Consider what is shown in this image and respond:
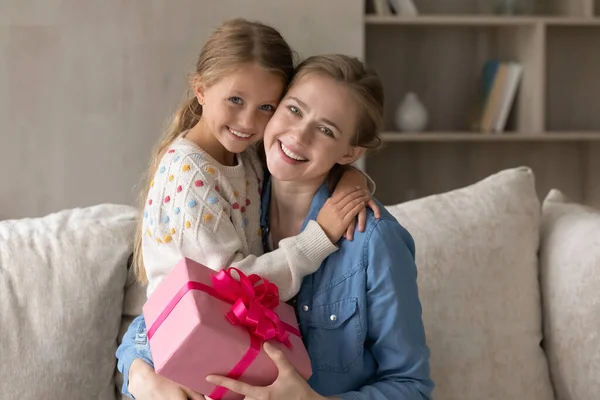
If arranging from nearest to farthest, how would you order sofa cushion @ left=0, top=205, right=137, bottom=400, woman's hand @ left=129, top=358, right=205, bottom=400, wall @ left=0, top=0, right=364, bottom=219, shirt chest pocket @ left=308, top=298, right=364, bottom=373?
woman's hand @ left=129, top=358, right=205, bottom=400, shirt chest pocket @ left=308, top=298, right=364, bottom=373, sofa cushion @ left=0, top=205, right=137, bottom=400, wall @ left=0, top=0, right=364, bottom=219

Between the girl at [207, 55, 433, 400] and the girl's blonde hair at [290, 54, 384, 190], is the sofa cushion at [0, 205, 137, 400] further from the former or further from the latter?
the girl's blonde hair at [290, 54, 384, 190]

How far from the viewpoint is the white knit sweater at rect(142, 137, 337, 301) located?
139 cm

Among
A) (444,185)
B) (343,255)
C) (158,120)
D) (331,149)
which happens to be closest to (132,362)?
(343,255)

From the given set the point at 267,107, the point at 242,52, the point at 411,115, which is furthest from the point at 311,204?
the point at 411,115

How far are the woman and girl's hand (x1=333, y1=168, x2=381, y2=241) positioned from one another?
0.01 meters

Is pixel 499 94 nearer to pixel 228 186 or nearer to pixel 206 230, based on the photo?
pixel 228 186

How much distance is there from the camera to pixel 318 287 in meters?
1.50

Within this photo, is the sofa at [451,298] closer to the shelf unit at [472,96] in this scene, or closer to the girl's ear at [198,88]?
the girl's ear at [198,88]

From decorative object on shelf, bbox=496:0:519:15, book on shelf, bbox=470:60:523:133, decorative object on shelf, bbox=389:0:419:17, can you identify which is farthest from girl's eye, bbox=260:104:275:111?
decorative object on shelf, bbox=496:0:519:15

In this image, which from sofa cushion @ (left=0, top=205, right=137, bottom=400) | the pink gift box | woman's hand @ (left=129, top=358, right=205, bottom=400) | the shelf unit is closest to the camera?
the pink gift box

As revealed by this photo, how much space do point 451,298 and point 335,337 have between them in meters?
0.52

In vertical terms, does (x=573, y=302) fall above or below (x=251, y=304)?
below

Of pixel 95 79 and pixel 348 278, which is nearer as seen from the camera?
pixel 348 278

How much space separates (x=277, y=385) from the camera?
127cm
